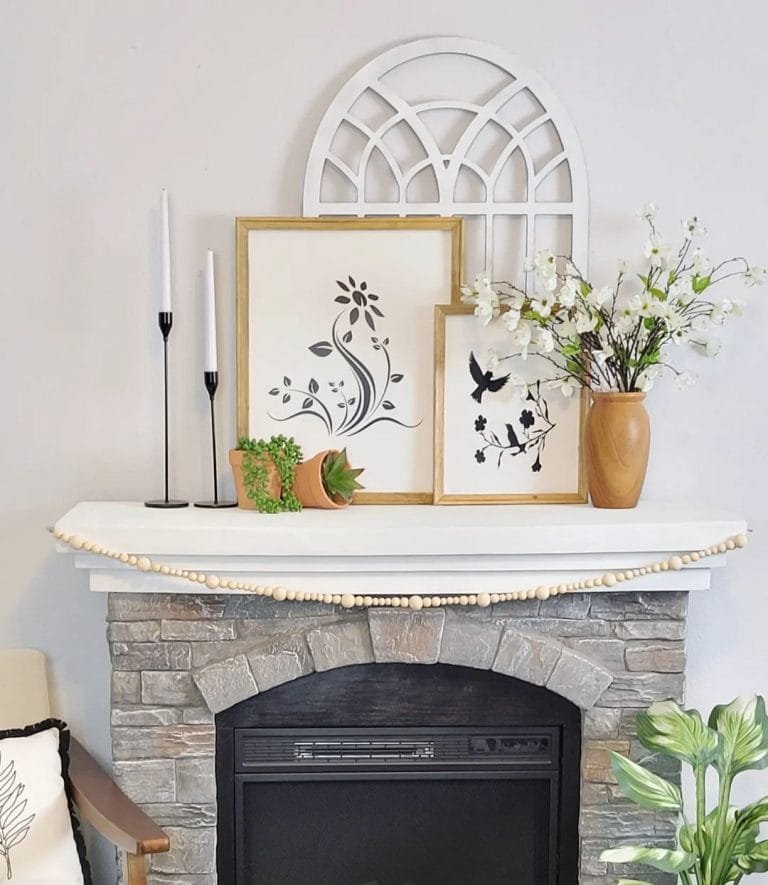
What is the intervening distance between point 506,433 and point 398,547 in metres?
0.38

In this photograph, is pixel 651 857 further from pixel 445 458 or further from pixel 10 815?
pixel 10 815

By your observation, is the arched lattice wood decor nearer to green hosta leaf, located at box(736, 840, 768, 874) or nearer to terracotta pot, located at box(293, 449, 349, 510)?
terracotta pot, located at box(293, 449, 349, 510)

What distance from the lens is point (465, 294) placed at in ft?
6.25

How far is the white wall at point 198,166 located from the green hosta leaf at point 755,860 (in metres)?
0.75

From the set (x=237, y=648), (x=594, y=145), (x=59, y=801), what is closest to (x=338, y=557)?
(x=237, y=648)

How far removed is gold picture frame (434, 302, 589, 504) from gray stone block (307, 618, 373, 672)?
11.8 inches

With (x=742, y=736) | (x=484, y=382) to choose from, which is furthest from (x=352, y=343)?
(x=742, y=736)

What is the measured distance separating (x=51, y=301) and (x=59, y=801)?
96 cm

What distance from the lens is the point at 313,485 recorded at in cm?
192

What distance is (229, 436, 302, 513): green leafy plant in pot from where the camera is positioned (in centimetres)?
190

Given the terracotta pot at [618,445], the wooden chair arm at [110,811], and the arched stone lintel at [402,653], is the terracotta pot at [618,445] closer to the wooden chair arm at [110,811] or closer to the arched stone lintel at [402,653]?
the arched stone lintel at [402,653]

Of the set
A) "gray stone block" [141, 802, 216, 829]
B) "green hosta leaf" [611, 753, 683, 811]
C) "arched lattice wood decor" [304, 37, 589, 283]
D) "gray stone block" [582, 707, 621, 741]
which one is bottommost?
"gray stone block" [141, 802, 216, 829]

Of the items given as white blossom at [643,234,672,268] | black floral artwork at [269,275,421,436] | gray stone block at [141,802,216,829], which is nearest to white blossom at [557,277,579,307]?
white blossom at [643,234,672,268]

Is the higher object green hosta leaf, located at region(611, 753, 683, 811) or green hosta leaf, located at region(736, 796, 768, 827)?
green hosta leaf, located at region(611, 753, 683, 811)
